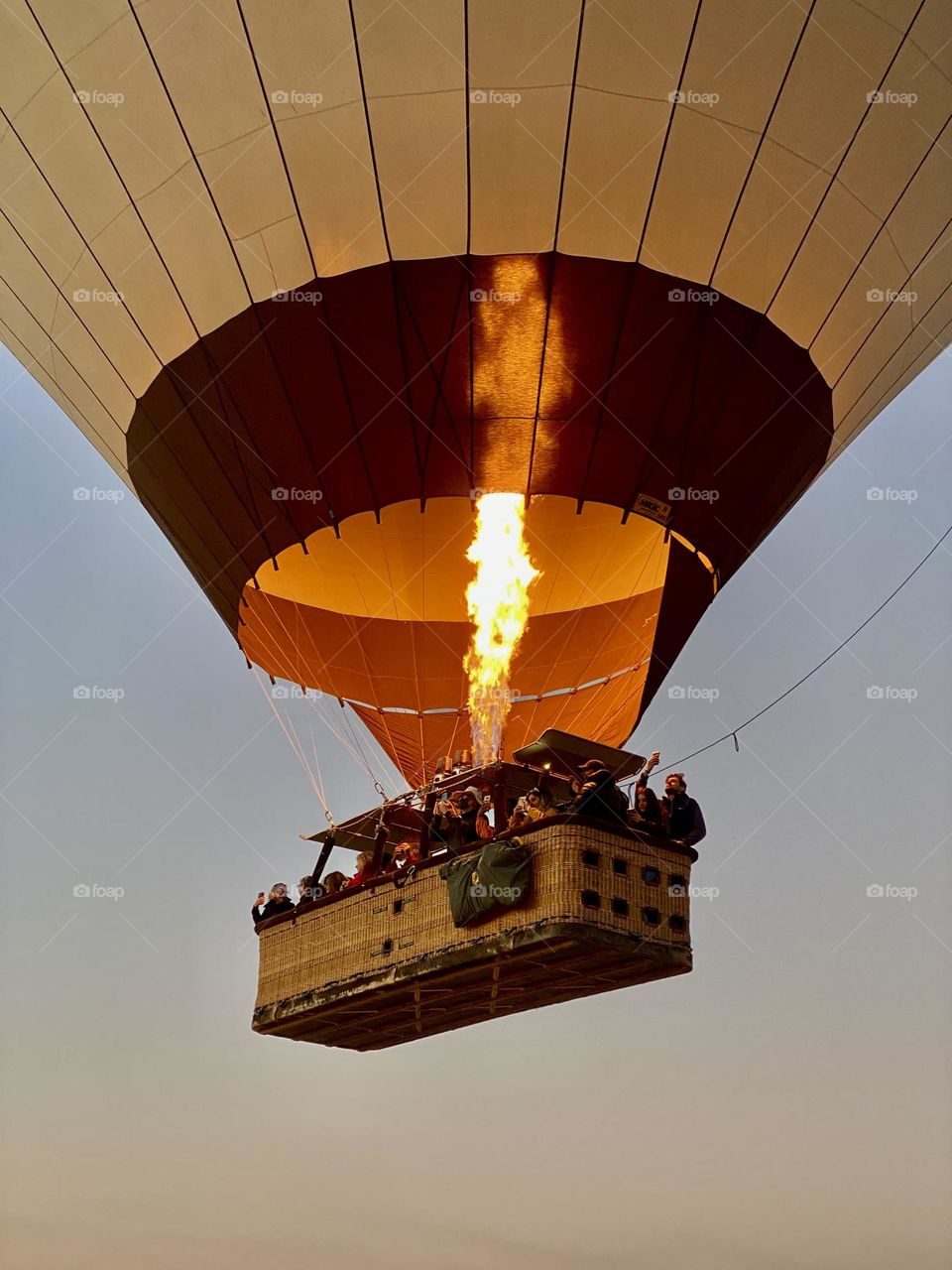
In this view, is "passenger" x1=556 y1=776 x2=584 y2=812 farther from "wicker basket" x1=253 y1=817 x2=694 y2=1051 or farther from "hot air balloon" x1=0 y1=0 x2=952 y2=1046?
"hot air balloon" x1=0 y1=0 x2=952 y2=1046

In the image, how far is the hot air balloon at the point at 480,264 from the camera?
855 cm

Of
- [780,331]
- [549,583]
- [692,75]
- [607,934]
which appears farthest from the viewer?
[549,583]

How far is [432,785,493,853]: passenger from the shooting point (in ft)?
27.1

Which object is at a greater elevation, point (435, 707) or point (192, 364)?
point (192, 364)

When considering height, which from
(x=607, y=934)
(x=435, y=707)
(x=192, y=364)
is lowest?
(x=607, y=934)

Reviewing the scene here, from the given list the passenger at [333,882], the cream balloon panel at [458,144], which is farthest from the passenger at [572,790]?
the cream balloon panel at [458,144]

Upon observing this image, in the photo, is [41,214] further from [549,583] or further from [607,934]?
[607,934]

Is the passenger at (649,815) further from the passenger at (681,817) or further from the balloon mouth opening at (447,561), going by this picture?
the balloon mouth opening at (447,561)

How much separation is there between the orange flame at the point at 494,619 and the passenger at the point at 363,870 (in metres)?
0.85

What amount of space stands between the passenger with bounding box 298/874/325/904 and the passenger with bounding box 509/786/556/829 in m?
1.05

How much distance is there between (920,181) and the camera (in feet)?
29.7

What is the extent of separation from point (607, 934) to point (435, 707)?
9.17ft

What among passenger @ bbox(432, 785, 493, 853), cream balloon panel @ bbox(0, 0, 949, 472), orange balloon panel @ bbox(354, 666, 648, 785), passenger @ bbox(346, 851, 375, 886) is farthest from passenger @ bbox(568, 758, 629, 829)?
cream balloon panel @ bbox(0, 0, 949, 472)

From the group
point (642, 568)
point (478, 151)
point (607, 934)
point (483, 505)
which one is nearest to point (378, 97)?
point (478, 151)
